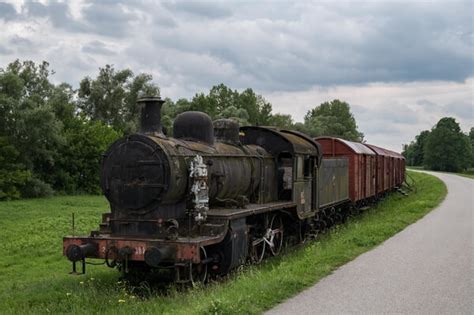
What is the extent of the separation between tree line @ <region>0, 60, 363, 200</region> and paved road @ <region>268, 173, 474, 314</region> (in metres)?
12.9

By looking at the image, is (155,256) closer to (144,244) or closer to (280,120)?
(144,244)

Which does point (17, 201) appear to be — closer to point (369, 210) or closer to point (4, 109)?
point (4, 109)

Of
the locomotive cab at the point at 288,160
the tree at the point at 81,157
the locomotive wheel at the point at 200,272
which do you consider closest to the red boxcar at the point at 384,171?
the locomotive cab at the point at 288,160

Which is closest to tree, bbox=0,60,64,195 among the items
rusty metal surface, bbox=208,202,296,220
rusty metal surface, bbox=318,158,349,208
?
rusty metal surface, bbox=318,158,349,208

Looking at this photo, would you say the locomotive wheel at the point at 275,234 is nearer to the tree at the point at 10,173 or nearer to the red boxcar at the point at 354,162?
the red boxcar at the point at 354,162

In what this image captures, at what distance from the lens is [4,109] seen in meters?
33.4

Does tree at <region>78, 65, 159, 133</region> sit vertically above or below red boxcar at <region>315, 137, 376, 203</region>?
above

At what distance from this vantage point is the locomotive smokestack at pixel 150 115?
9.81 meters

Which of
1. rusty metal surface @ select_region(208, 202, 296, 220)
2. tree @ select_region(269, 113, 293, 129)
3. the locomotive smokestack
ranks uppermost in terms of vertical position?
tree @ select_region(269, 113, 293, 129)

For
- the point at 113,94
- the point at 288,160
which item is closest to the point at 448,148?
the point at 113,94

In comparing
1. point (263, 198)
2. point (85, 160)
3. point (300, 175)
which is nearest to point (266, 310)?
point (263, 198)

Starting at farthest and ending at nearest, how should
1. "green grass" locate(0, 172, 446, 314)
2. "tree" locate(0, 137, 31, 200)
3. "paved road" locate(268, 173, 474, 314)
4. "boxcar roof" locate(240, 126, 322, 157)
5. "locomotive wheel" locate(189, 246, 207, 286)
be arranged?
1. "tree" locate(0, 137, 31, 200)
2. "boxcar roof" locate(240, 126, 322, 157)
3. "locomotive wheel" locate(189, 246, 207, 286)
4. "green grass" locate(0, 172, 446, 314)
5. "paved road" locate(268, 173, 474, 314)

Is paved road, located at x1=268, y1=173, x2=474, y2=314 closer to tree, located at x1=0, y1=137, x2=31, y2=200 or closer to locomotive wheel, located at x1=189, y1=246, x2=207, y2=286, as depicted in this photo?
locomotive wheel, located at x1=189, y1=246, x2=207, y2=286

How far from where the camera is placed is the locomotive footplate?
858 cm
